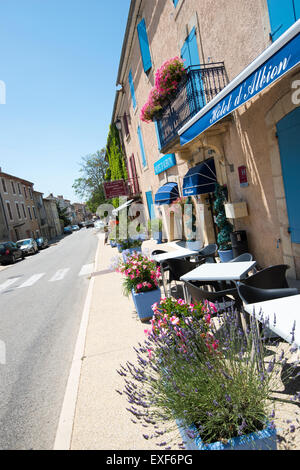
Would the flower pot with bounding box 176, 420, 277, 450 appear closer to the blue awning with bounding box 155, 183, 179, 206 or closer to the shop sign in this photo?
the blue awning with bounding box 155, 183, 179, 206

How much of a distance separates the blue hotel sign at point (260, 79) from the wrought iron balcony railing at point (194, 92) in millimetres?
2318

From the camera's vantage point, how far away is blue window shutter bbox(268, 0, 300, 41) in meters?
4.55

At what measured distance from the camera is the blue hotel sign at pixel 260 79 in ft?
10.5

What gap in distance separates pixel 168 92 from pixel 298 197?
5499 mm

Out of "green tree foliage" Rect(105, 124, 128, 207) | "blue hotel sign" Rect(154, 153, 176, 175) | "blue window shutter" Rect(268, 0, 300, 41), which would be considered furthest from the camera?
"green tree foliage" Rect(105, 124, 128, 207)

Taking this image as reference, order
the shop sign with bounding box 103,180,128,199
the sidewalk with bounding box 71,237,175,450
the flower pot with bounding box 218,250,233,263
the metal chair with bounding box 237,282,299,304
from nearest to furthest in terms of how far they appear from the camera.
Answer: the sidewalk with bounding box 71,237,175,450 < the metal chair with bounding box 237,282,299,304 < the flower pot with bounding box 218,250,233,263 < the shop sign with bounding box 103,180,128,199

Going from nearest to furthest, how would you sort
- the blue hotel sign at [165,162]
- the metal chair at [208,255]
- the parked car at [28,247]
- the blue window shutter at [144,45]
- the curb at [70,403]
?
the curb at [70,403], the metal chair at [208,255], the blue hotel sign at [165,162], the blue window shutter at [144,45], the parked car at [28,247]

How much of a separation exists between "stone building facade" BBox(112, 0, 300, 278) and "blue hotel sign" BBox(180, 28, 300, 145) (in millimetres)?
11

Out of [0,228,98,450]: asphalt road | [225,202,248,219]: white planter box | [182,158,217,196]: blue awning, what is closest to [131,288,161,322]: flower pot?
[0,228,98,450]: asphalt road

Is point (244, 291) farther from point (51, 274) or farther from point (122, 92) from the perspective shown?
point (122, 92)

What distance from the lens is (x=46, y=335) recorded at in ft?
19.9

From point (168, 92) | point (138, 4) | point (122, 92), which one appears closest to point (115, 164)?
point (122, 92)

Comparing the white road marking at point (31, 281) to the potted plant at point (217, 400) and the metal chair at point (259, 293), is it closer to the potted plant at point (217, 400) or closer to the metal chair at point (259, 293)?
the metal chair at point (259, 293)

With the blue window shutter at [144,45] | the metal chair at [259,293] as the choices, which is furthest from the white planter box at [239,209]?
the blue window shutter at [144,45]
